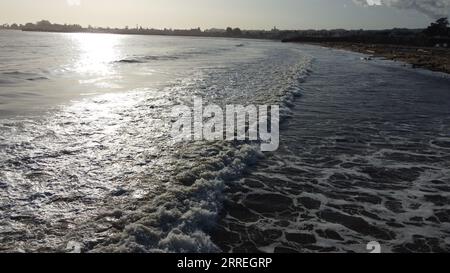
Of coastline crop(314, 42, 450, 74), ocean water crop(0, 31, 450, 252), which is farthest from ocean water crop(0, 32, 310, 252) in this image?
coastline crop(314, 42, 450, 74)

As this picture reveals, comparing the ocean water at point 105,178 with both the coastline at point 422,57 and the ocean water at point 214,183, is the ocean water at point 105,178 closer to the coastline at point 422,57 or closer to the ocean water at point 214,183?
the ocean water at point 214,183

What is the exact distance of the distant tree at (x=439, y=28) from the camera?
137m

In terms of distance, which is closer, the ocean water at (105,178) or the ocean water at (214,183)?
the ocean water at (105,178)

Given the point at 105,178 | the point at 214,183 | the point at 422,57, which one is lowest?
the point at 214,183

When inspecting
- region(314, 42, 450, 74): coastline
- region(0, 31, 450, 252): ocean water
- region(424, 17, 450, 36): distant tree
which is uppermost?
region(424, 17, 450, 36): distant tree

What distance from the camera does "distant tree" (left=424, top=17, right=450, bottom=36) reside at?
137 m

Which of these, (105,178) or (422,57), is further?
(422,57)

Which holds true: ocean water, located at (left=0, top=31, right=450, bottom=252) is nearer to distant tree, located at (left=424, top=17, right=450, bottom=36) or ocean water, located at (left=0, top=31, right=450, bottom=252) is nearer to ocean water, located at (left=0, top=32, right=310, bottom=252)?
ocean water, located at (left=0, top=32, right=310, bottom=252)

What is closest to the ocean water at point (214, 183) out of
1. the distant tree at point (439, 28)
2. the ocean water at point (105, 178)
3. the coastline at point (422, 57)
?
the ocean water at point (105, 178)

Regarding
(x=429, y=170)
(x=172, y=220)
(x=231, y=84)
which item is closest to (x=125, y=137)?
(x=172, y=220)

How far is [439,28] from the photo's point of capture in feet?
450

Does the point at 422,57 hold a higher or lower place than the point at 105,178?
higher

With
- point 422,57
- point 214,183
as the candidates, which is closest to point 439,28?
point 422,57

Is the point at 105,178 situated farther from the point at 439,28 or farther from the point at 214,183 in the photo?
the point at 439,28
